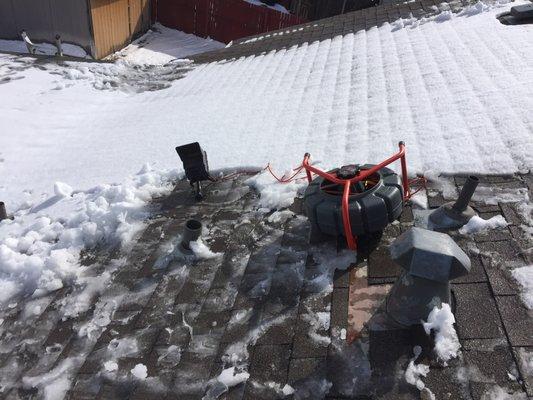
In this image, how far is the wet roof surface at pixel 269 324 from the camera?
2350 millimetres

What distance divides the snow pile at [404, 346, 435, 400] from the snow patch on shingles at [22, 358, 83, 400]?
209cm

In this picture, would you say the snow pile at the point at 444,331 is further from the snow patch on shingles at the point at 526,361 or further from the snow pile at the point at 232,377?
the snow pile at the point at 232,377

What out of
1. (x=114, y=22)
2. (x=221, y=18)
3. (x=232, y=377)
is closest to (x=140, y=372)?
(x=232, y=377)

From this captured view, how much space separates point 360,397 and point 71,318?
228 centimetres

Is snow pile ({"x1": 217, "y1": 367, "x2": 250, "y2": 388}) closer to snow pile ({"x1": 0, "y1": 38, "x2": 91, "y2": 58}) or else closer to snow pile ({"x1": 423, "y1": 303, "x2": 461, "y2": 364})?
snow pile ({"x1": 423, "y1": 303, "x2": 461, "y2": 364})

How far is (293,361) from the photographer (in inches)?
101

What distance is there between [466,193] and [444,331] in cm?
118

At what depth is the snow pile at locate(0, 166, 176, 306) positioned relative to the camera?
3.84 meters

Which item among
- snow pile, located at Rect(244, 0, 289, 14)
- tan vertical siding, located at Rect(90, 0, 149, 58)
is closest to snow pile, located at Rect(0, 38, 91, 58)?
tan vertical siding, located at Rect(90, 0, 149, 58)

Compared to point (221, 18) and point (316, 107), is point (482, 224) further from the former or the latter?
point (221, 18)

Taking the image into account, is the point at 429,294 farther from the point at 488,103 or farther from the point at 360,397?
the point at 488,103

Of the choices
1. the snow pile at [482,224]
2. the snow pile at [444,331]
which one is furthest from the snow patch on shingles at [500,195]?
the snow pile at [444,331]

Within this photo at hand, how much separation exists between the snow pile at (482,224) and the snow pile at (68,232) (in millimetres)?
2851

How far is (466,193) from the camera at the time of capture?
3207 mm
